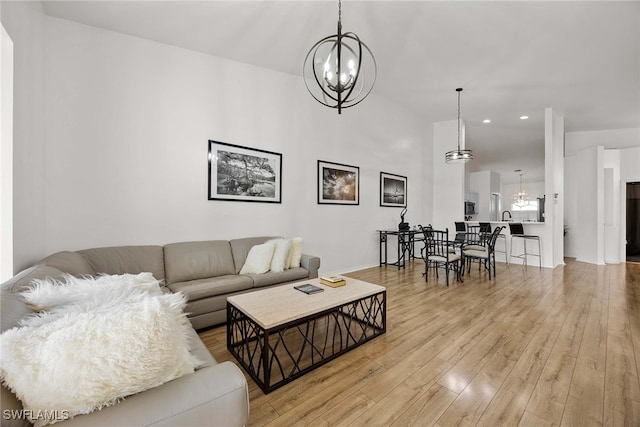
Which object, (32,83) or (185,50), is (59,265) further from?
(185,50)

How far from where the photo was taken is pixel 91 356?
2.71 ft

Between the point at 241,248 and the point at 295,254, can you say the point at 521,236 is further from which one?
the point at 241,248

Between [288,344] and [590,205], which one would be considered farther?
[590,205]

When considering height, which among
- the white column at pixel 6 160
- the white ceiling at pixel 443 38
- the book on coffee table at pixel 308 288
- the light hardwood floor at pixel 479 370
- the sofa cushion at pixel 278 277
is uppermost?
the white ceiling at pixel 443 38

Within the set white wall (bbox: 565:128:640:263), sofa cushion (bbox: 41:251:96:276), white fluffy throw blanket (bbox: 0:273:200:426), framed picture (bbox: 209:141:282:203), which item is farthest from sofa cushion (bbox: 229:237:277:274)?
white wall (bbox: 565:128:640:263)

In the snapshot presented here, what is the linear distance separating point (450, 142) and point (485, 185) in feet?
19.1

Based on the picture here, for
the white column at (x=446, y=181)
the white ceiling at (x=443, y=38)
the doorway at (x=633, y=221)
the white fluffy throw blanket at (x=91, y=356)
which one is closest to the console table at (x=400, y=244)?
the white column at (x=446, y=181)

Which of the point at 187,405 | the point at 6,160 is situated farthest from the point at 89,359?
the point at 6,160

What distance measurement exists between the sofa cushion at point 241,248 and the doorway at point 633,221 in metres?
8.90

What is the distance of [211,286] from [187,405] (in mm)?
1806

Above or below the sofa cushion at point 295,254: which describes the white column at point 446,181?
above

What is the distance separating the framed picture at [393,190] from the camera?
554 cm

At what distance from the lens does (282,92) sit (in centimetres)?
407

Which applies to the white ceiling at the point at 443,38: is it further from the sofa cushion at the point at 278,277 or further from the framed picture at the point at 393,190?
the sofa cushion at the point at 278,277
